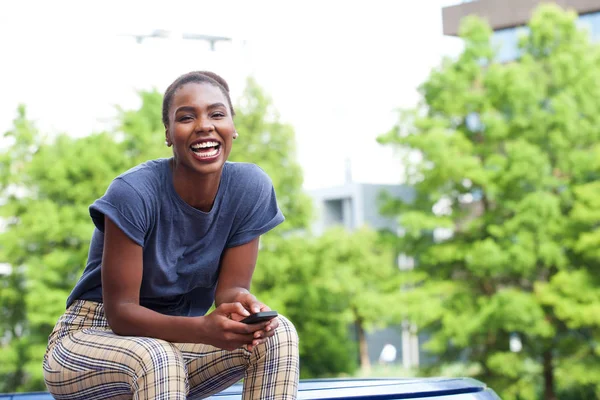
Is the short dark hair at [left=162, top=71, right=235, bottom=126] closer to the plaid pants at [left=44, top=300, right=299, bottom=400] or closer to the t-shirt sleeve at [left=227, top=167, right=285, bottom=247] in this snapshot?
the t-shirt sleeve at [left=227, top=167, right=285, bottom=247]

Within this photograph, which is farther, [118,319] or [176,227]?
[176,227]

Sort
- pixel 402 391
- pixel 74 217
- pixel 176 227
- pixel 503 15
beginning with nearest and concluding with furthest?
1. pixel 176 227
2. pixel 402 391
3. pixel 74 217
4. pixel 503 15

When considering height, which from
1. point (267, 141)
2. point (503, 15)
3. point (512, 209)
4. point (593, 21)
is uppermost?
point (503, 15)

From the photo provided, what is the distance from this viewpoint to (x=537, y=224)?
45.4 ft

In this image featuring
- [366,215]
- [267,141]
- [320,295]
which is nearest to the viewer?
[267,141]

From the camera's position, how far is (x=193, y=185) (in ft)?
5.71

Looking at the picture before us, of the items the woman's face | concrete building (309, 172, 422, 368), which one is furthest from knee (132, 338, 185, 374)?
concrete building (309, 172, 422, 368)

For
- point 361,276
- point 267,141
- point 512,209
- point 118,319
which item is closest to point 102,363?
point 118,319

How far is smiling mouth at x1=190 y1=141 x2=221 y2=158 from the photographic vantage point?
1.71 m

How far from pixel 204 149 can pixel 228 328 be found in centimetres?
Answer: 39

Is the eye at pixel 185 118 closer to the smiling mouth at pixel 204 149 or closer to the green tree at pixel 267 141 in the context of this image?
the smiling mouth at pixel 204 149

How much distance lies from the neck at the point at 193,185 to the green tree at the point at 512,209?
12521 mm

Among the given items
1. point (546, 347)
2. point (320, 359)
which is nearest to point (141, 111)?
point (320, 359)

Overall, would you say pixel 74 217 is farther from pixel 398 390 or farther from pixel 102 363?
pixel 102 363
